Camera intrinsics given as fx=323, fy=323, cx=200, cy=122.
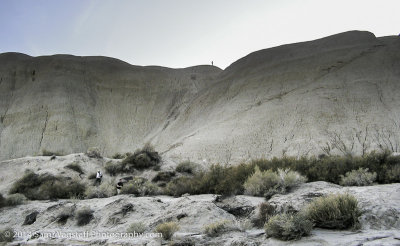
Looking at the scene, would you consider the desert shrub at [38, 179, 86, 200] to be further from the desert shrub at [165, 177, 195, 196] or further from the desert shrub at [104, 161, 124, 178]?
the desert shrub at [165, 177, 195, 196]

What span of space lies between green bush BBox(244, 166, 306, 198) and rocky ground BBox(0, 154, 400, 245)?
0.97ft

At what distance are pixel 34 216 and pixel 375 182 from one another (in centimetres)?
1049

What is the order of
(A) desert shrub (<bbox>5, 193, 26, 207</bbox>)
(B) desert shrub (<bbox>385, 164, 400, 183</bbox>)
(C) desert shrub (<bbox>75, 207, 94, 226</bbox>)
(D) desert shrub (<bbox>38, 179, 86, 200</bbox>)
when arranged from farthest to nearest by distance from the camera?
(D) desert shrub (<bbox>38, 179, 86, 200</bbox>) → (A) desert shrub (<bbox>5, 193, 26, 207</bbox>) → (C) desert shrub (<bbox>75, 207, 94, 226</bbox>) → (B) desert shrub (<bbox>385, 164, 400, 183</bbox>)

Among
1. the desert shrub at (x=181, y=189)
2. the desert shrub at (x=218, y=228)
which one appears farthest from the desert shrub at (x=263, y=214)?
the desert shrub at (x=181, y=189)

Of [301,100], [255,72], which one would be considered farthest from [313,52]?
[301,100]

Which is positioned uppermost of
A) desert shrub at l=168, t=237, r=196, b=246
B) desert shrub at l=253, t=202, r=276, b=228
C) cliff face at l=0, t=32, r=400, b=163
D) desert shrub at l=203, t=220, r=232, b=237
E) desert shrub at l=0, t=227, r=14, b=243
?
cliff face at l=0, t=32, r=400, b=163

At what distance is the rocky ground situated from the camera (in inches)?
214

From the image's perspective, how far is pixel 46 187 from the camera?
14.1 meters

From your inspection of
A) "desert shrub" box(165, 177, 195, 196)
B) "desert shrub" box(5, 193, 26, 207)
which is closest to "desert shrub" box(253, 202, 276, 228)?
"desert shrub" box(165, 177, 195, 196)

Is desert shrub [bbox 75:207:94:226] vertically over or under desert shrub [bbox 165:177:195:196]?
under

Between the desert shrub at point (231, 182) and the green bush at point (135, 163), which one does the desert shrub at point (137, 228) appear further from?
the green bush at point (135, 163)

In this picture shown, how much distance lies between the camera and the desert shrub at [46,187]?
13.7 meters

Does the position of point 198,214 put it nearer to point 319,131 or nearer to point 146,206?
point 146,206

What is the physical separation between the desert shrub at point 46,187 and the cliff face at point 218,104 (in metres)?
10.2
